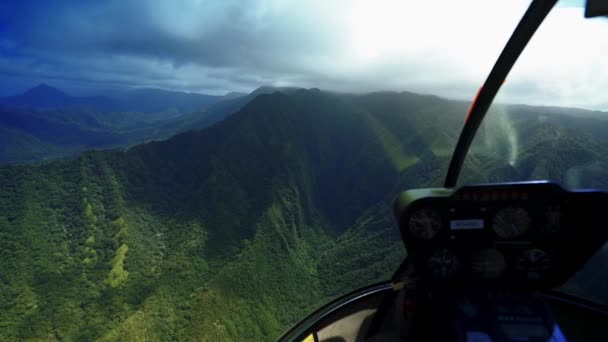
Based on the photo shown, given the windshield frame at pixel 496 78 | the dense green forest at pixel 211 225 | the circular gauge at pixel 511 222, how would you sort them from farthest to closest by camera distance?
the dense green forest at pixel 211 225 < the circular gauge at pixel 511 222 < the windshield frame at pixel 496 78

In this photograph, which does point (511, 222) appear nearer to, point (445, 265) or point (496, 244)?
point (496, 244)

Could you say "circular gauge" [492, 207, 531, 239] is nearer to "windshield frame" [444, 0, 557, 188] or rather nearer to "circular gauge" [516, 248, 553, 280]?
"circular gauge" [516, 248, 553, 280]

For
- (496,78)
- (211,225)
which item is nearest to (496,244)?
(496,78)

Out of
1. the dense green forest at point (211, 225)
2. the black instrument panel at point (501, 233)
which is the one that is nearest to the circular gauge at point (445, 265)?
the black instrument panel at point (501, 233)

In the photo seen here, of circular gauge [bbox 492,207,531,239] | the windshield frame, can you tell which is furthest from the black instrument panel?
the windshield frame

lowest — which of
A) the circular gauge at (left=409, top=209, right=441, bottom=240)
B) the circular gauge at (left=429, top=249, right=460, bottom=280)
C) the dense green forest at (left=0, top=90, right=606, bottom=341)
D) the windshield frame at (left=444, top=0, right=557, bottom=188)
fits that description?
the dense green forest at (left=0, top=90, right=606, bottom=341)

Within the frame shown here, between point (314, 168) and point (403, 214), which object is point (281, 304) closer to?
point (314, 168)

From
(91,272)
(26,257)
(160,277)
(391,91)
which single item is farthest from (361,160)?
(26,257)

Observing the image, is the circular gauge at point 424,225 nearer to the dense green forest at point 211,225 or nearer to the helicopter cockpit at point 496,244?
the helicopter cockpit at point 496,244
